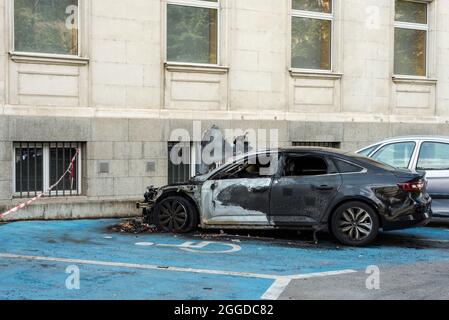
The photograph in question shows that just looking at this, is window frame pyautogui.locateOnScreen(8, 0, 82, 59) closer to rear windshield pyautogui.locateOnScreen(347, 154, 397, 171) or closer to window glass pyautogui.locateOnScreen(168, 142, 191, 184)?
window glass pyautogui.locateOnScreen(168, 142, 191, 184)

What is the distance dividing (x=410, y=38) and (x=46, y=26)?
924 centimetres

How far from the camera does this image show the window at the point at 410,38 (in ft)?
55.2

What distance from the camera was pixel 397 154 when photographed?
1152 centimetres

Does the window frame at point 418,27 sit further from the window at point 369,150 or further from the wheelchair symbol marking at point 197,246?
the wheelchair symbol marking at point 197,246

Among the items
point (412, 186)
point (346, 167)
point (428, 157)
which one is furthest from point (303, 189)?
point (428, 157)

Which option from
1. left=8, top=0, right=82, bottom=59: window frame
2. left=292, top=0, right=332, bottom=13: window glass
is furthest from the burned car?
left=292, top=0, right=332, bottom=13: window glass

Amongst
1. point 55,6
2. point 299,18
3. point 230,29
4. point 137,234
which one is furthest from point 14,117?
point 299,18

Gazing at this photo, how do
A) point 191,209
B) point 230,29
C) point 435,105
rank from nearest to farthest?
point 191,209 → point 230,29 → point 435,105

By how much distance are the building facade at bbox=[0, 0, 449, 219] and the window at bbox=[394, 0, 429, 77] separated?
0.03 m

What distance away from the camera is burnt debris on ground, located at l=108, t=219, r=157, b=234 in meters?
10.7

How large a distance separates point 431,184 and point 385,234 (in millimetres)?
1197

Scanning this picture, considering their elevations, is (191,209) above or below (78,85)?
below

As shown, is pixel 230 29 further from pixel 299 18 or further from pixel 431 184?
pixel 431 184

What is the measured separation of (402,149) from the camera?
11484 mm
